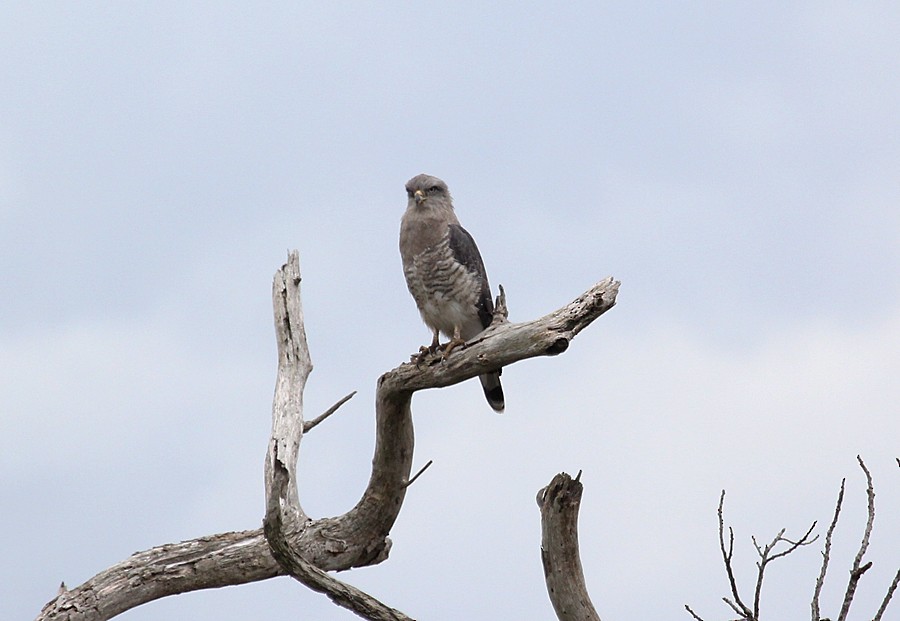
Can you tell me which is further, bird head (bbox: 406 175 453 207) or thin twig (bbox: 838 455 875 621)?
bird head (bbox: 406 175 453 207)

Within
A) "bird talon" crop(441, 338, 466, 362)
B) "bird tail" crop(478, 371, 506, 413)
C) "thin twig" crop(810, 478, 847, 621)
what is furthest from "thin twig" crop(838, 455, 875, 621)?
"bird tail" crop(478, 371, 506, 413)

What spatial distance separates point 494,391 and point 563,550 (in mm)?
1729

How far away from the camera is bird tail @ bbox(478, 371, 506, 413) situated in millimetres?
6438

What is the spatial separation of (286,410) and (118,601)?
4.56 feet

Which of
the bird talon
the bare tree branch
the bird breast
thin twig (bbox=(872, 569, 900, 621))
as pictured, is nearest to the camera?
thin twig (bbox=(872, 569, 900, 621))

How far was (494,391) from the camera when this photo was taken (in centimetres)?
648

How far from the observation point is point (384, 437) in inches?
223

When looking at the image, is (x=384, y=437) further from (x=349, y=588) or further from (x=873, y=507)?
(x=873, y=507)

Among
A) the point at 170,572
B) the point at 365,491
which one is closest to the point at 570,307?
the point at 365,491

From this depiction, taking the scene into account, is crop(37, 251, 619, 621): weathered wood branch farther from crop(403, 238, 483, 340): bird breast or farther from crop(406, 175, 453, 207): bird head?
crop(406, 175, 453, 207): bird head

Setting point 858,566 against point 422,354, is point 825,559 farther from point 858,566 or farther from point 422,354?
point 422,354

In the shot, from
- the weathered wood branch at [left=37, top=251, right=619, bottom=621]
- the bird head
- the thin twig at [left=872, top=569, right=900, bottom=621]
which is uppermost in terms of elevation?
the bird head

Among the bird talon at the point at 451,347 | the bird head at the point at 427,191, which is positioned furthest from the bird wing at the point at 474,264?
the bird talon at the point at 451,347

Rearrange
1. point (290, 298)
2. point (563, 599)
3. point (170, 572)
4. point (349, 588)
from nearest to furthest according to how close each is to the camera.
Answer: point (349, 588)
point (563, 599)
point (170, 572)
point (290, 298)
